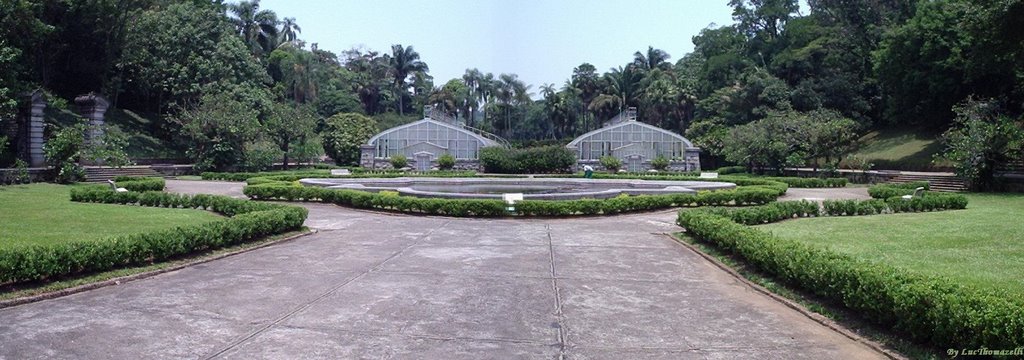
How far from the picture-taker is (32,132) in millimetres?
30062

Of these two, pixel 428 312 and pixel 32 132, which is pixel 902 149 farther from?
pixel 32 132

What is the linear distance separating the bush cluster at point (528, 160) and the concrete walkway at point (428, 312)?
31303mm

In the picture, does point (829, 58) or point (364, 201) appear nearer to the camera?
point (364, 201)

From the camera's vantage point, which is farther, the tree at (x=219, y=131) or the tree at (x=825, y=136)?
the tree at (x=219, y=131)

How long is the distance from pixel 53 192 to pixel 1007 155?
33898 millimetres

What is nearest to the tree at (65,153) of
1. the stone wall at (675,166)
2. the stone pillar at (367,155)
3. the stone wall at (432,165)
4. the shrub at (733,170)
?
the stone wall at (432,165)

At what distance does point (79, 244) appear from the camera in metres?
8.84

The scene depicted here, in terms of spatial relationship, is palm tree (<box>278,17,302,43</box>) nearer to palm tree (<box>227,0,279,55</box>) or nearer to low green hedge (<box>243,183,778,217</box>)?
palm tree (<box>227,0,279,55</box>)

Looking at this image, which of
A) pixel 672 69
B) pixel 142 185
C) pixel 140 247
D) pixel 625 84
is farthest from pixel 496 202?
pixel 672 69

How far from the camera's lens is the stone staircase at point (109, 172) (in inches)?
1158

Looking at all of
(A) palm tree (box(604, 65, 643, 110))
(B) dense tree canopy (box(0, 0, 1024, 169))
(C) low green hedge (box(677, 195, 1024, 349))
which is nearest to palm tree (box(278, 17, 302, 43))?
(B) dense tree canopy (box(0, 0, 1024, 169))

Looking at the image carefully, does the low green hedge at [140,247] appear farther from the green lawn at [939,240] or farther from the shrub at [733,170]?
the shrub at [733,170]

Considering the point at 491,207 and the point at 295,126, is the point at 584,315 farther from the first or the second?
the point at 295,126

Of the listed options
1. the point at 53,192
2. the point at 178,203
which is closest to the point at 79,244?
the point at 178,203
